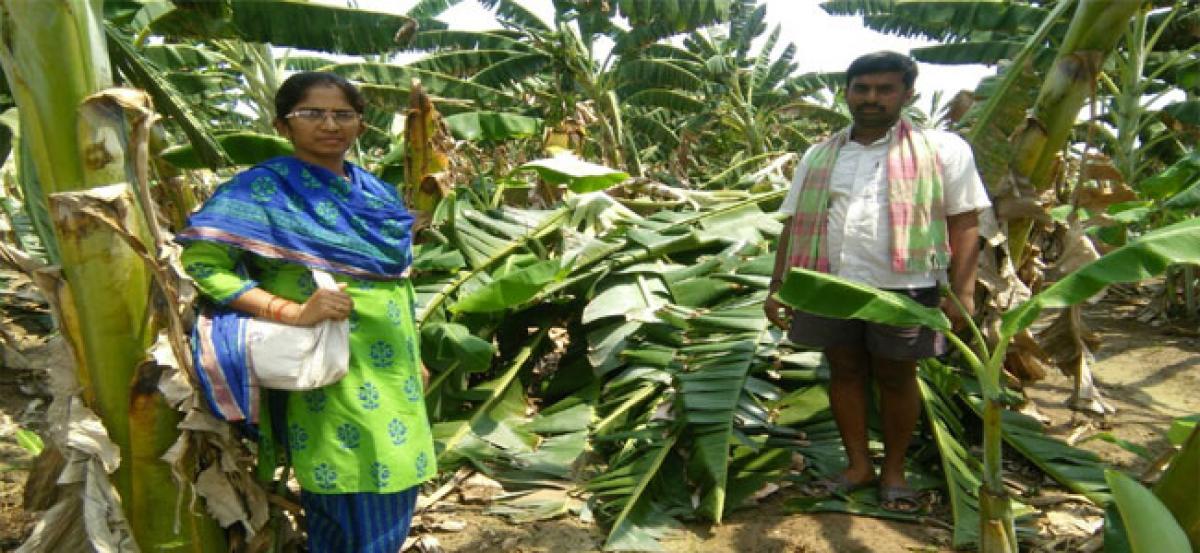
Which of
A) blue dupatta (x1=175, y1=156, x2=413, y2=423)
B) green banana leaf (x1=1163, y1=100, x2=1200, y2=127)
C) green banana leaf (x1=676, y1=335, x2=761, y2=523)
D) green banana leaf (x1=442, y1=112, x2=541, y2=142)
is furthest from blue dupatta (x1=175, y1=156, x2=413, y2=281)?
green banana leaf (x1=1163, y1=100, x2=1200, y2=127)

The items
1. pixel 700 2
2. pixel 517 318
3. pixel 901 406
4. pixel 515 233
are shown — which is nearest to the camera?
pixel 901 406

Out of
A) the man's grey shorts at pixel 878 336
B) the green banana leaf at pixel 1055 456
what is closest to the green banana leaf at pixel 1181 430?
the green banana leaf at pixel 1055 456

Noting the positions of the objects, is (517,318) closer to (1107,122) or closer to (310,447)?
(310,447)

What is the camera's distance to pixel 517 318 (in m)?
4.25

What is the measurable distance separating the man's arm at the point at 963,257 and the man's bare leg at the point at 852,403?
1.25 feet

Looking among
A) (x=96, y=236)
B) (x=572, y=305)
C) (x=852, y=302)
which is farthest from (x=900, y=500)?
(x=96, y=236)

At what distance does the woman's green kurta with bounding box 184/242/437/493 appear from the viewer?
199 cm

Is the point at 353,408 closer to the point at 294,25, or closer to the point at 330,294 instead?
the point at 330,294

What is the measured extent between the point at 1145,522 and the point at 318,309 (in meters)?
2.02

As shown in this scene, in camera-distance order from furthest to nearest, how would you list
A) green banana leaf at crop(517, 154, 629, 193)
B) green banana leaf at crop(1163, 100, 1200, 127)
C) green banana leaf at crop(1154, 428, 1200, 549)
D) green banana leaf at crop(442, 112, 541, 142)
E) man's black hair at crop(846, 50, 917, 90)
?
green banana leaf at crop(1163, 100, 1200, 127) < green banana leaf at crop(442, 112, 541, 142) < green banana leaf at crop(517, 154, 629, 193) < man's black hair at crop(846, 50, 917, 90) < green banana leaf at crop(1154, 428, 1200, 549)

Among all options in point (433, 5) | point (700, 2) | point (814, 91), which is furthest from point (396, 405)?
point (814, 91)

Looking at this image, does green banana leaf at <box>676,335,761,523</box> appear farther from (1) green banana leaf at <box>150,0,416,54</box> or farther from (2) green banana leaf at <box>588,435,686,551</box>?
(1) green banana leaf at <box>150,0,416,54</box>

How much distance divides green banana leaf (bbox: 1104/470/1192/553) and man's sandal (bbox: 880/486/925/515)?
0.98 meters

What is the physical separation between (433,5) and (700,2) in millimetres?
4119
